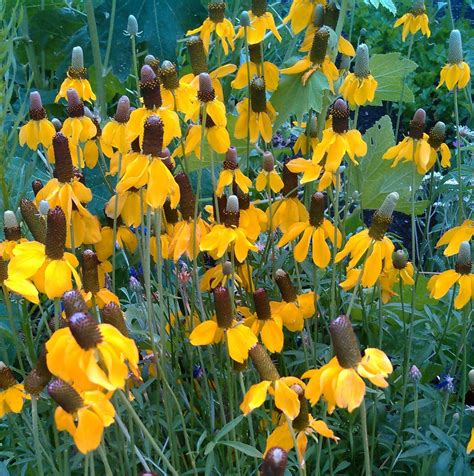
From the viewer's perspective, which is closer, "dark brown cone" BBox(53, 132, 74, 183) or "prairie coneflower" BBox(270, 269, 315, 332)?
"dark brown cone" BBox(53, 132, 74, 183)

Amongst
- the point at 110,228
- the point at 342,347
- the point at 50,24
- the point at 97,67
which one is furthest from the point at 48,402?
the point at 50,24

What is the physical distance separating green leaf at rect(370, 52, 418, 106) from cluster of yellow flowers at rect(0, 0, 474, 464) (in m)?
0.23

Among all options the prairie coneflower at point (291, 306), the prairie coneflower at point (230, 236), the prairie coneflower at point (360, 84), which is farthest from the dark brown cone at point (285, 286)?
the prairie coneflower at point (360, 84)

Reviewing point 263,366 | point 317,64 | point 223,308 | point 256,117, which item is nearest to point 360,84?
point 317,64

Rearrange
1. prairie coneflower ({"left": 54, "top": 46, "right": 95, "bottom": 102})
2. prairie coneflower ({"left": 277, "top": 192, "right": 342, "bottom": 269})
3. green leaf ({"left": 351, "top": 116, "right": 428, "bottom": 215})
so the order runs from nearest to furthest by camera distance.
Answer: prairie coneflower ({"left": 277, "top": 192, "right": 342, "bottom": 269}) → prairie coneflower ({"left": 54, "top": 46, "right": 95, "bottom": 102}) → green leaf ({"left": 351, "top": 116, "right": 428, "bottom": 215})

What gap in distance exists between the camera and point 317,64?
142 cm

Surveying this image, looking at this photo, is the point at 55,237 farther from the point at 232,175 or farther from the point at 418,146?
the point at 418,146

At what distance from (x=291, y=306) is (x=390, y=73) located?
0.72 metres

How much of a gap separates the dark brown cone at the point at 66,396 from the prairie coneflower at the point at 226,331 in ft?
0.91

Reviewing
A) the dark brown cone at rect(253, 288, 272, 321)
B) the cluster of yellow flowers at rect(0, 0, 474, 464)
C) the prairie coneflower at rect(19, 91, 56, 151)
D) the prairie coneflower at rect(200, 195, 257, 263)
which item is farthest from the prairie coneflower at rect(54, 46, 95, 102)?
the dark brown cone at rect(253, 288, 272, 321)

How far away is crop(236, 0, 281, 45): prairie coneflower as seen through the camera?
150cm

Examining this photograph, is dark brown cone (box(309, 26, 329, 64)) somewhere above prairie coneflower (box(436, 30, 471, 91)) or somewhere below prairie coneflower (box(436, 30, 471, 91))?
above

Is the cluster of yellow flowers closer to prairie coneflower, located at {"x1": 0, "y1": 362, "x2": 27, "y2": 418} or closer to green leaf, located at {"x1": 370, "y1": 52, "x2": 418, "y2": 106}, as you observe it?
prairie coneflower, located at {"x1": 0, "y1": 362, "x2": 27, "y2": 418}

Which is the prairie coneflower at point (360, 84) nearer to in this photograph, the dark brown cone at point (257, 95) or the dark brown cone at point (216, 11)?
the dark brown cone at point (257, 95)
